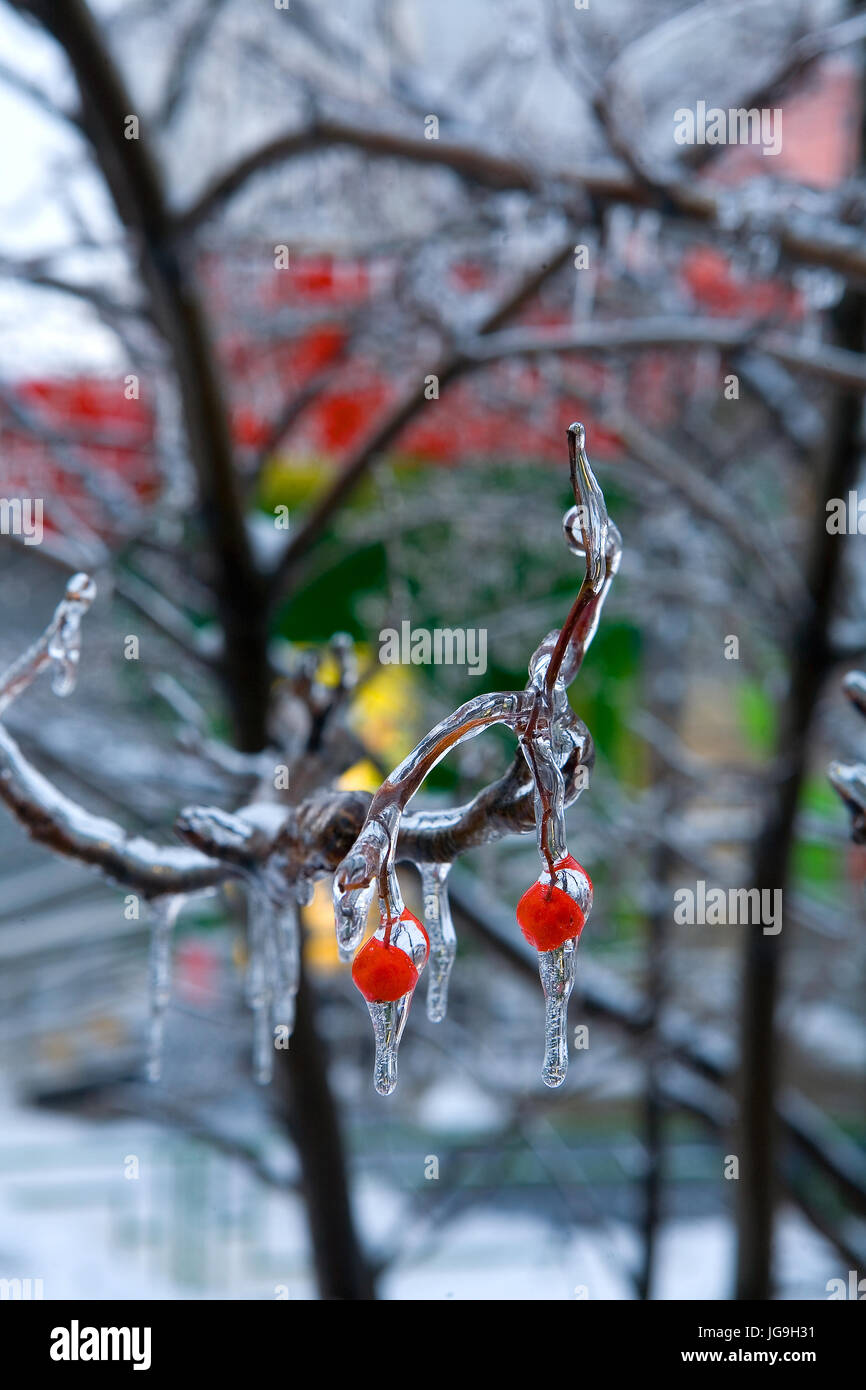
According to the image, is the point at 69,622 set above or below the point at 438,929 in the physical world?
above

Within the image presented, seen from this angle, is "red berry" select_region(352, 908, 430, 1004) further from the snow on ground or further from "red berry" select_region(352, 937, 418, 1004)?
the snow on ground

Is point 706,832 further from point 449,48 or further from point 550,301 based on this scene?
point 449,48

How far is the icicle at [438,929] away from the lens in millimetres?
750

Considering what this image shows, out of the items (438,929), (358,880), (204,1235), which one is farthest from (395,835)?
(204,1235)

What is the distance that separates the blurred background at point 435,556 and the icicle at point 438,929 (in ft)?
0.99

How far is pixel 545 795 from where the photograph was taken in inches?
23.9

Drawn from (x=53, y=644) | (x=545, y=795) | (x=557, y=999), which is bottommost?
(x=557, y=999)

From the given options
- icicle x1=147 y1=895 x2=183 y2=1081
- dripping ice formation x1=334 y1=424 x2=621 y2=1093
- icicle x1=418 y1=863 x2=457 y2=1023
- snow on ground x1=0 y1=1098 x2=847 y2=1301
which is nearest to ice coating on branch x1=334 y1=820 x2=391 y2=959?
dripping ice formation x1=334 y1=424 x2=621 y2=1093

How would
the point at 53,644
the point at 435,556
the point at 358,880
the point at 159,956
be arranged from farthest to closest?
the point at 435,556 → the point at 159,956 → the point at 53,644 → the point at 358,880

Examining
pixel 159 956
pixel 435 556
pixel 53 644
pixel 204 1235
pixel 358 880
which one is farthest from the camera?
pixel 204 1235

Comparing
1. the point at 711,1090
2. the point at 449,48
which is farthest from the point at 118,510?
the point at 711,1090

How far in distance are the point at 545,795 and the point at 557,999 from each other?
4.4 inches

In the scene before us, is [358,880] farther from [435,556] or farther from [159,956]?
[435,556]

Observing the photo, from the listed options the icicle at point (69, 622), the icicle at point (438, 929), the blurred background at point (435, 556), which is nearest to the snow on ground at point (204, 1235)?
the blurred background at point (435, 556)
